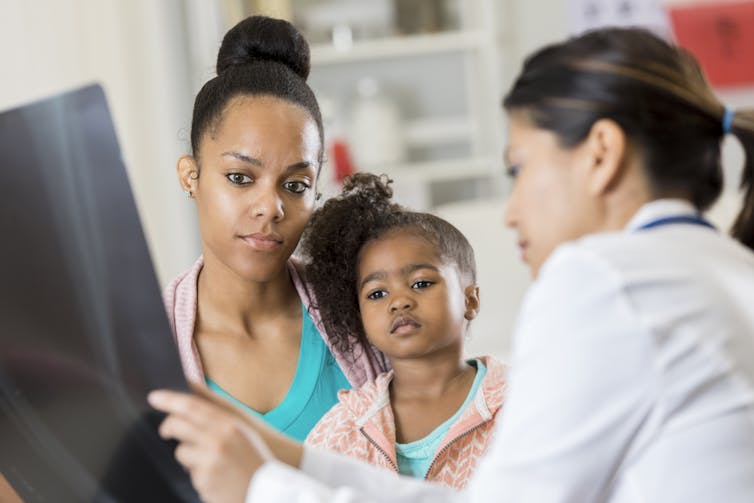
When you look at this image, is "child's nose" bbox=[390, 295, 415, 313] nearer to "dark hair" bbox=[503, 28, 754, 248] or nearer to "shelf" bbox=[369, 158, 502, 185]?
"dark hair" bbox=[503, 28, 754, 248]

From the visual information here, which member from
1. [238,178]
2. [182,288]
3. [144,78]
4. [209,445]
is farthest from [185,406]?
[144,78]

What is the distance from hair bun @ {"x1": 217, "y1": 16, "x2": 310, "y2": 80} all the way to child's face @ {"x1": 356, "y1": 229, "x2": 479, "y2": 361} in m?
0.28

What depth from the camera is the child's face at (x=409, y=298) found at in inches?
52.1

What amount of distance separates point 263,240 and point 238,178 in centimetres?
8

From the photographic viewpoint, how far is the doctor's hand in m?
0.80

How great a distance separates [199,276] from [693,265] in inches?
32.8

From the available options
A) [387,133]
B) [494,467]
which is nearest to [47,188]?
[494,467]

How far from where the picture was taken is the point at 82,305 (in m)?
0.80

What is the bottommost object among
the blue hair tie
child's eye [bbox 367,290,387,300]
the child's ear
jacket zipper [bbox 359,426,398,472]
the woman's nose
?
jacket zipper [bbox 359,426,398,472]

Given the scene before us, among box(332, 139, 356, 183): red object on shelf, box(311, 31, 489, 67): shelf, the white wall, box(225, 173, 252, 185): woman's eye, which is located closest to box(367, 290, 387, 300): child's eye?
box(225, 173, 252, 185): woman's eye

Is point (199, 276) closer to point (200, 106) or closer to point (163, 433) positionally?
point (200, 106)

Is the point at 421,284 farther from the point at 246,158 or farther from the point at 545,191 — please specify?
the point at 545,191

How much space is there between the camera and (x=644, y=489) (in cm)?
76

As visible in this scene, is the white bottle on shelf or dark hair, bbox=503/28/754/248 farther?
the white bottle on shelf
